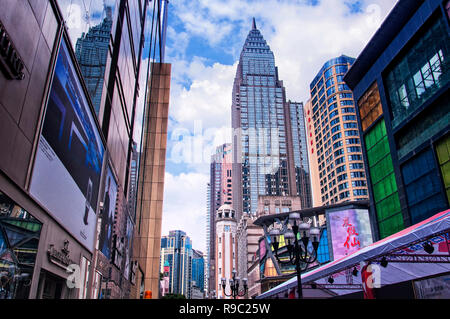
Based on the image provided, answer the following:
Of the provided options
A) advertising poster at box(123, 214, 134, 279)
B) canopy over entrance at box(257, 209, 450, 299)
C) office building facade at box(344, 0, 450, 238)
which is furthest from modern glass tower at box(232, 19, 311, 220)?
canopy over entrance at box(257, 209, 450, 299)

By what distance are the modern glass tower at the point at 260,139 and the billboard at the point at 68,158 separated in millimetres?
140216

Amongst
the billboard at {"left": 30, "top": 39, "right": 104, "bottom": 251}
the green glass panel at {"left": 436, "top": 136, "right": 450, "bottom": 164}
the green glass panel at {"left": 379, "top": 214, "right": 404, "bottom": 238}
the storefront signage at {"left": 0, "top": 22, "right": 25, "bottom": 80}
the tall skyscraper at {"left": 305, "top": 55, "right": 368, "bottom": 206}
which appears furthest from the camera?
the tall skyscraper at {"left": 305, "top": 55, "right": 368, "bottom": 206}

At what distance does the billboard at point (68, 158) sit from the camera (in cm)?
955

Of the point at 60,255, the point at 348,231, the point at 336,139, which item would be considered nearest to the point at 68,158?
the point at 60,255

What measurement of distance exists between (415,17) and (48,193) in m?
30.0

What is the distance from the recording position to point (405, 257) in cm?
1970

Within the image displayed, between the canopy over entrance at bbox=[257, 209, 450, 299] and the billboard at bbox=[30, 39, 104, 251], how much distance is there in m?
11.6

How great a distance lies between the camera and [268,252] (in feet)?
243

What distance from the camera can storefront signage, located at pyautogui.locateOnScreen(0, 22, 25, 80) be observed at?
22.0ft

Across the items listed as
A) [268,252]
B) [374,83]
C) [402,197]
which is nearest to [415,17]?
[374,83]

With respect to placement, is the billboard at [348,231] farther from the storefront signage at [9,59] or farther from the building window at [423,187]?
the storefront signage at [9,59]

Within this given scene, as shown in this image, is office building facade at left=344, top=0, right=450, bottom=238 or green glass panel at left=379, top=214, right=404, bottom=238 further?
green glass panel at left=379, top=214, right=404, bottom=238

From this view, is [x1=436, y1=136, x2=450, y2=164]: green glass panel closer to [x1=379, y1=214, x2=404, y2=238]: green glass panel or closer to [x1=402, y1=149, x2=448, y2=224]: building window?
[x1=402, y1=149, x2=448, y2=224]: building window

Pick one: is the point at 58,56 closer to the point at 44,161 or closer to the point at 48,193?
the point at 44,161
